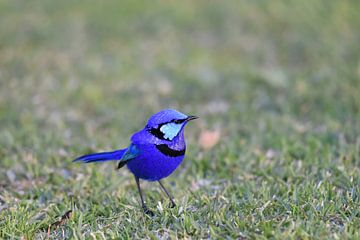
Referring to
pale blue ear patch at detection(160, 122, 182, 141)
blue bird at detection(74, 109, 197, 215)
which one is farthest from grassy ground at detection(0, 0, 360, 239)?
pale blue ear patch at detection(160, 122, 182, 141)

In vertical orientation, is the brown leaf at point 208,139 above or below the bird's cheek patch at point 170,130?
below

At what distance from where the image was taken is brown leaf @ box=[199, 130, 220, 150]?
219 inches

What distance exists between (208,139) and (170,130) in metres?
1.84

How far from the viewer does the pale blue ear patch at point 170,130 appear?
385cm

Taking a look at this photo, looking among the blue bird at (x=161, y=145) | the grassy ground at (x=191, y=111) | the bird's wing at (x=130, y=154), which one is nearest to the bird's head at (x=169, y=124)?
the blue bird at (x=161, y=145)

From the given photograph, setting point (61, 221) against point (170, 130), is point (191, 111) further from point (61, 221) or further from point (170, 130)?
point (61, 221)

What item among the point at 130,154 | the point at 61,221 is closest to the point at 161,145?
the point at 130,154

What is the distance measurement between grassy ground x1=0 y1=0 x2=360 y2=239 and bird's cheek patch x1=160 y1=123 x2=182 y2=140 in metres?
0.49

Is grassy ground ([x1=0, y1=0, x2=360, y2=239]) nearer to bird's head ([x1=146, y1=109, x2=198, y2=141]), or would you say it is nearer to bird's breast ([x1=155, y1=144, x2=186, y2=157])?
bird's breast ([x1=155, y1=144, x2=186, y2=157])

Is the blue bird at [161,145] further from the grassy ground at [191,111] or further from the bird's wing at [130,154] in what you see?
the grassy ground at [191,111]

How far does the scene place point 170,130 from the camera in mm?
3846

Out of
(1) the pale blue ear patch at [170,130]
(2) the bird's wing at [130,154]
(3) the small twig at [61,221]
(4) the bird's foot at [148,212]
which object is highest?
(1) the pale blue ear patch at [170,130]

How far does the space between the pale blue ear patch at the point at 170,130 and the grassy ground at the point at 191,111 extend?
0.49m

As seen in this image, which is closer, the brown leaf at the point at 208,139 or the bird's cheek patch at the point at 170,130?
the bird's cheek patch at the point at 170,130
